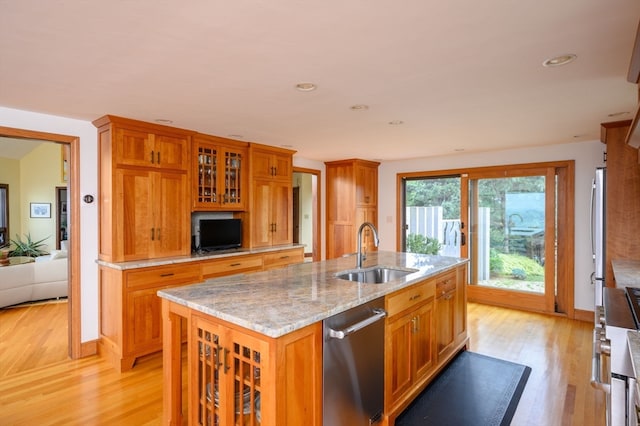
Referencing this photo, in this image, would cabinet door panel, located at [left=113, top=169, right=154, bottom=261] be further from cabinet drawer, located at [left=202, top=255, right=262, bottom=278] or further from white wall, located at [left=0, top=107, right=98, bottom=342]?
cabinet drawer, located at [left=202, top=255, right=262, bottom=278]

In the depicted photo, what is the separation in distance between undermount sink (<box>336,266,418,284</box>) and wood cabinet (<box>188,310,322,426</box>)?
1.07m

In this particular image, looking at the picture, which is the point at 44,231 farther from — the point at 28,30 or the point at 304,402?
the point at 304,402

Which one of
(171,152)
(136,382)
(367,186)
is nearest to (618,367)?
(136,382)

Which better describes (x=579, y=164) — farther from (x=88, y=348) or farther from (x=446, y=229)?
(x=88, y=348)

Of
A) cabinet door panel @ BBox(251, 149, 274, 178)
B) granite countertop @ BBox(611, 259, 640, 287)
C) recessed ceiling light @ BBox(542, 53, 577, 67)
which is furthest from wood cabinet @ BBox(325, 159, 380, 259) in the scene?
recessed ceiling light @ BBox(542, 53, 577, 67)

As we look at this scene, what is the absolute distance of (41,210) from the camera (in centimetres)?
783

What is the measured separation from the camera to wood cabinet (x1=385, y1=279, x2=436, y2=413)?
7.14ft

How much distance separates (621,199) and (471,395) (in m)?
2.44

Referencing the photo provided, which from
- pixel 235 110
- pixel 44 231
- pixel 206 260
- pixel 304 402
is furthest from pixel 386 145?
pixel 44 231

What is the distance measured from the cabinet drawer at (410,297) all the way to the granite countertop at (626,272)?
1.19 meters

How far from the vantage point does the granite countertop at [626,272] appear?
89.7 inches

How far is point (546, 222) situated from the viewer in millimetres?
4684

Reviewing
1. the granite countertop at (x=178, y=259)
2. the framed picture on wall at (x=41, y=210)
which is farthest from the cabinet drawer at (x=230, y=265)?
the framed picture on wall at (x=41, y=210)

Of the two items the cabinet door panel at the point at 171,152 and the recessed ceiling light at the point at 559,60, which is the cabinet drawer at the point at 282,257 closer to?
the cabinet door panel at the point at 171,152
